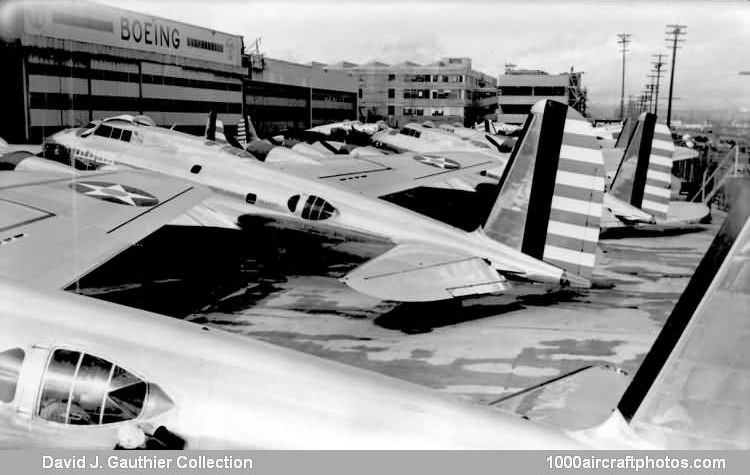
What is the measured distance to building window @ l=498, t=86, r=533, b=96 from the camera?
2364 cm

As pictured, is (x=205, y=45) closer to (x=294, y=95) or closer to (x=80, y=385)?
(x=80, y=385)

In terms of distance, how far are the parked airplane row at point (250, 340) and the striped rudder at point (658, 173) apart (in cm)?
857

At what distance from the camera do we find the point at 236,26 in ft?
20.9

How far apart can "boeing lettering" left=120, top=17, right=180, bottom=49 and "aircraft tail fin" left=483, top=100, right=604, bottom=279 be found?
569 cm

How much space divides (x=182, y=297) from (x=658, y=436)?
9.21 m

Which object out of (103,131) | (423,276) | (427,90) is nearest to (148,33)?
(103,131)

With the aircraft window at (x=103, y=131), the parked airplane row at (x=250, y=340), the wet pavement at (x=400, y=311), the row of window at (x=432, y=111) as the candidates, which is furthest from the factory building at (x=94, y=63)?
the row of window at (x=432, y=111)

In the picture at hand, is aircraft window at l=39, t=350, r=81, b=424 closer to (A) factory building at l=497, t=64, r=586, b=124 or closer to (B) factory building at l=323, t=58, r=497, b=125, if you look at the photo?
(B) factory building at l=323, t=58, r=497, b=125

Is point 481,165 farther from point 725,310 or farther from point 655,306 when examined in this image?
point 725,310

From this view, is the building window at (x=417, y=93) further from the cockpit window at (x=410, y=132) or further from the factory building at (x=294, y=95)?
the factory building at (x=294, y=95)

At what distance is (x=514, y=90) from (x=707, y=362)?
21.9m

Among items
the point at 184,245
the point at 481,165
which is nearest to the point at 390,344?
the point at 184,245

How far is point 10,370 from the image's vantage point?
12.5ft

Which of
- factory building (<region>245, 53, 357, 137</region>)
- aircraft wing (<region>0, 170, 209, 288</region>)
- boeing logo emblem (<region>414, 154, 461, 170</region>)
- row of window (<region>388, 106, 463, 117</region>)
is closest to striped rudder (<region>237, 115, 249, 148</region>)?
factory building (<region>245, 53, 357, 137</region>)
